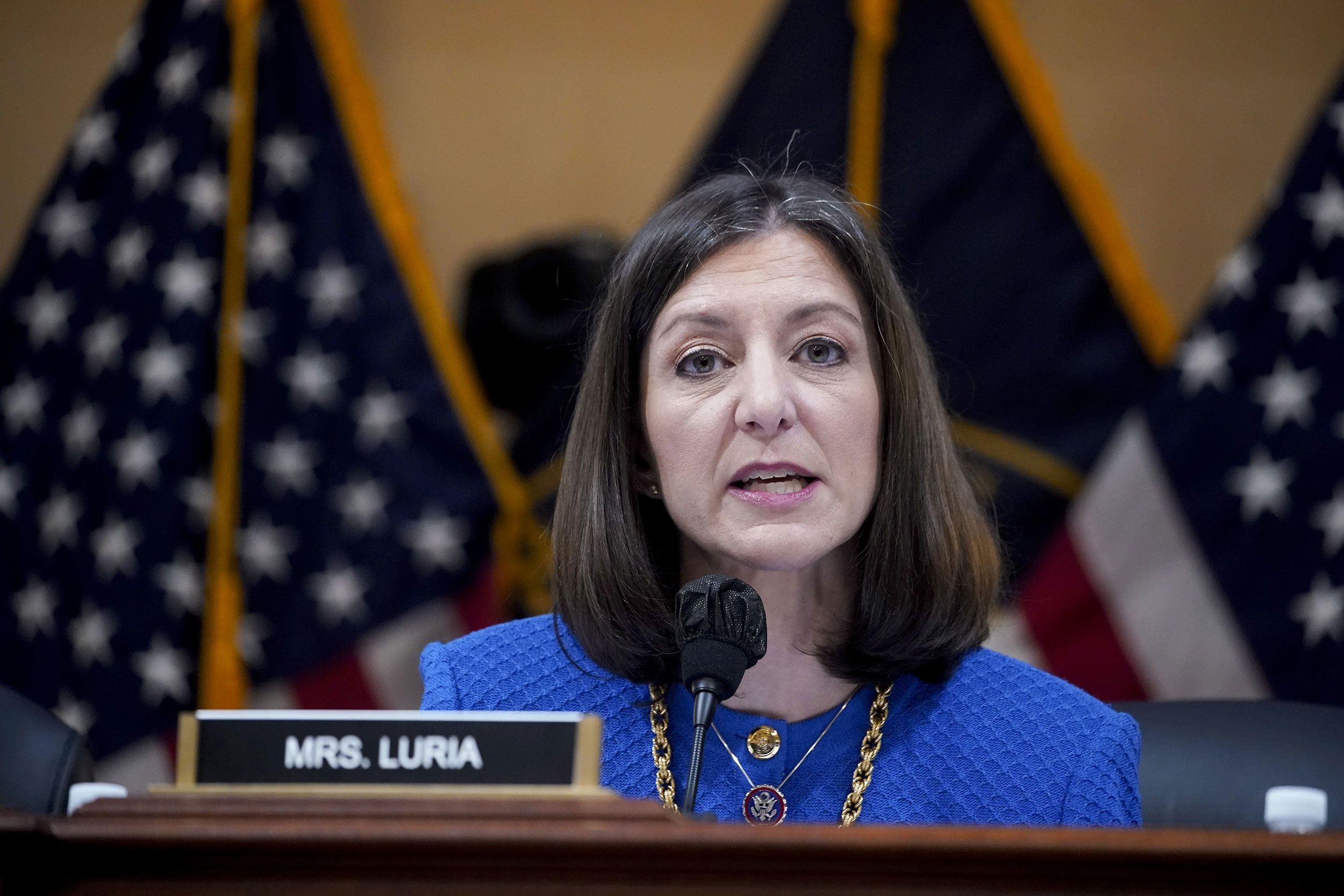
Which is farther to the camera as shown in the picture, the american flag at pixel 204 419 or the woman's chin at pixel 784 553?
the american flag at pixel 204 419

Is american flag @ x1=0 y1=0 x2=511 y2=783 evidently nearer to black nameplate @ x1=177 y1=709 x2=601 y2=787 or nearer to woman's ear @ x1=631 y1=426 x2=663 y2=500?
woman's ear @ x1=631 y1=426 x2=663 y2=500

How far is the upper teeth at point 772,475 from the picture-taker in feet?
5.74

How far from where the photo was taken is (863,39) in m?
3.44

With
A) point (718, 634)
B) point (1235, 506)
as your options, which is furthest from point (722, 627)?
point (1235, 506)

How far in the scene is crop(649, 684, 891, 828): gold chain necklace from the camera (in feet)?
5.69

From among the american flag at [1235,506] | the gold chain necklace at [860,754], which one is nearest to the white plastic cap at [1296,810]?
the gold chain necklace at [860,754]

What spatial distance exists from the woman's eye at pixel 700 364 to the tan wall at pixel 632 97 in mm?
1893

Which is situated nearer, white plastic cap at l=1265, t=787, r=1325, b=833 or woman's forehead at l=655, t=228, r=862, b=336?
white plastic cap at l=1265, t=787, r=1325, b=833

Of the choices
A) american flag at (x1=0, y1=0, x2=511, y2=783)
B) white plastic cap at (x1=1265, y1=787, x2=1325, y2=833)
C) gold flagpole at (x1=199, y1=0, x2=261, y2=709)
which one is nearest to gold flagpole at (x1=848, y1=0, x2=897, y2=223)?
american flag at (x1=0, y1=0, x2=511, y2=783)

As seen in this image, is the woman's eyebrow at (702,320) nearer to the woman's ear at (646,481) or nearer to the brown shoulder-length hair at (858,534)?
the brown shoulder-length hair at (858,534)

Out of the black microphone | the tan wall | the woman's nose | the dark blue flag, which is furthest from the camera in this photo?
the tan wall

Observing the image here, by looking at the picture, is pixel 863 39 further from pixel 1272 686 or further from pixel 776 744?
A: pixel 776 744

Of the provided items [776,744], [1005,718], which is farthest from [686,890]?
[1005,718]

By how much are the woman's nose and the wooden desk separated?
763 millimetres
